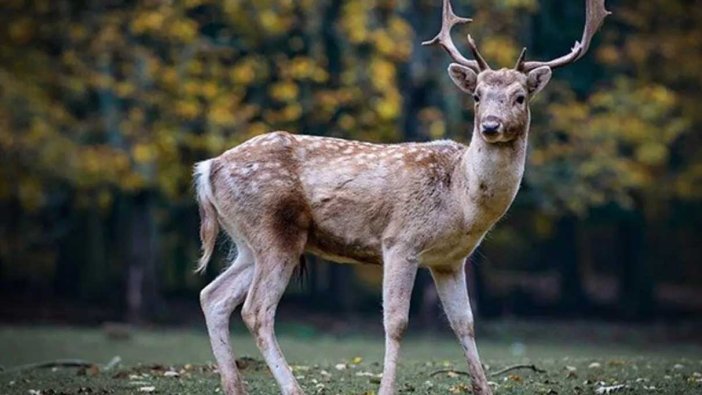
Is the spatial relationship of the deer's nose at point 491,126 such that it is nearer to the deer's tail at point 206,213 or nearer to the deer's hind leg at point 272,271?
the deer's hind leg at point 272,271

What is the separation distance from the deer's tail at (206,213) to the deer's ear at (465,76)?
71.0 inches

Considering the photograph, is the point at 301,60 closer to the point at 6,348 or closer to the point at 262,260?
the point at 6,348

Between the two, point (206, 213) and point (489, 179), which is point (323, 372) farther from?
point (489, 179)

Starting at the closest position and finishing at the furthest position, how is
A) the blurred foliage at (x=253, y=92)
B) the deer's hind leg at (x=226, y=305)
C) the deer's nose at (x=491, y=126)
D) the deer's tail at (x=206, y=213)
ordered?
the deer's nose at (x=491, y=126) → the deer's hind leg at (x=226, y=305) → the deer's tail at (x=206, y=213) → the blurred foliage at (x=253, y=92)

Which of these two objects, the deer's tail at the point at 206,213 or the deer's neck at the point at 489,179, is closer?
the deer's neck at the point at 489,179

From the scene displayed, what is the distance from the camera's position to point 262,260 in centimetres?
952

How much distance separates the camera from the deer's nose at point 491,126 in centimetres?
888

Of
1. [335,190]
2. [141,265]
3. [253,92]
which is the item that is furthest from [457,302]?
[141,265]

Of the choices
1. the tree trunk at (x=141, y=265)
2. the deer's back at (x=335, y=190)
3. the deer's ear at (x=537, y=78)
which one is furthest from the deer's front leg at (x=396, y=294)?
the tree trunk at (x=141, y=265)

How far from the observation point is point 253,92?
22.4 m

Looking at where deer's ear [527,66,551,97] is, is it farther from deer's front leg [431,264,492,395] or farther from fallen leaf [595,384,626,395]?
fallen leaf [595,384,626,395]

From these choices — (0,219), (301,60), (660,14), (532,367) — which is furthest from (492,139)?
(0,219)

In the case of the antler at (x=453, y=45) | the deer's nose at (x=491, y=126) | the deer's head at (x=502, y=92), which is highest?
the antler at (x=453, y=45)

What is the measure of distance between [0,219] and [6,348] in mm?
11297
